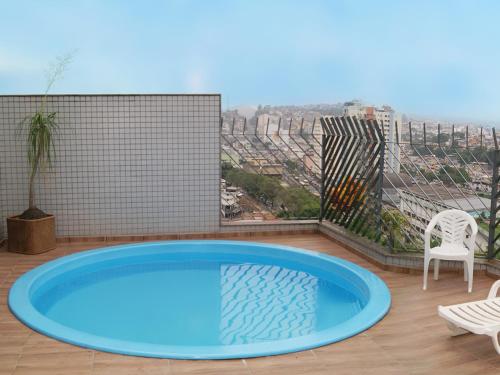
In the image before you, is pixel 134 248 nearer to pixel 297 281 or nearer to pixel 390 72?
pixel 297 281

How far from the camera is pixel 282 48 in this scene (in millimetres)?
14172

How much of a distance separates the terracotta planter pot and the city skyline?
2020mm

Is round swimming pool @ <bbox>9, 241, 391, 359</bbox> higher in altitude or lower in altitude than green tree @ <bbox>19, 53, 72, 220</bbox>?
lower

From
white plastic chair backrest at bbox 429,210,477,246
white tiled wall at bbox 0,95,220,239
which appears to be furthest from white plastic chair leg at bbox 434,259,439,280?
white tiled wall at bbox 0,95,220,239

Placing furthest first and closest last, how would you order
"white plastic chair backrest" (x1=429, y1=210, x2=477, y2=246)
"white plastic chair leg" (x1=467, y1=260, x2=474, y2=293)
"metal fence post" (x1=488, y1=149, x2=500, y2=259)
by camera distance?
"metal fence post" (x1=488, y1=149, x2=500, y2=259)
"white plastic chair backrest" (x1=429, y1=210, x2=477, y2=246)
"white plastic chair leg" (x1=467, y1=260, x2=474, y2=293)

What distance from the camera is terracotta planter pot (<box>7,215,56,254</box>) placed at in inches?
257

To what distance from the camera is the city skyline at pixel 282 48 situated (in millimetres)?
10016

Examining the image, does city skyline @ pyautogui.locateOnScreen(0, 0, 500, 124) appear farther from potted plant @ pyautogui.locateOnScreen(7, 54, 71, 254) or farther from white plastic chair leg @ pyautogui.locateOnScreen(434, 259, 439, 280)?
white plastic chair leg @ pyautogui.locateOnScreen(434, 259, 439, 280)

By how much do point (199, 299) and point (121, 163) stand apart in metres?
2.56

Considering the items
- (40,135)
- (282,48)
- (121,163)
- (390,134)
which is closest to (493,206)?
(390,134)

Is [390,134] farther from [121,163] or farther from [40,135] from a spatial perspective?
[40,135]

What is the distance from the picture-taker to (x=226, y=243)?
278 inches

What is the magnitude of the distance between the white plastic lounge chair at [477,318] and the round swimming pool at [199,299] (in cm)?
64

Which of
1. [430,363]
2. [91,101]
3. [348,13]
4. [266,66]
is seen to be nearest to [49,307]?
[91,101]
